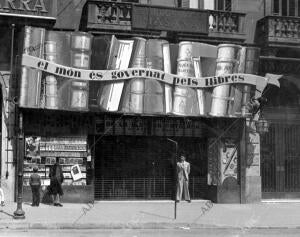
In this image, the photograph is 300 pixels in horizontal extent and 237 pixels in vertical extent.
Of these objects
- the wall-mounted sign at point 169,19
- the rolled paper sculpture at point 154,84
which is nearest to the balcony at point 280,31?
the wall-mounted sign at point 169,19

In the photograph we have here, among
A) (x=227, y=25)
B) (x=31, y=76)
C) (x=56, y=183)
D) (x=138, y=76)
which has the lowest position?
(x=56, y=183)

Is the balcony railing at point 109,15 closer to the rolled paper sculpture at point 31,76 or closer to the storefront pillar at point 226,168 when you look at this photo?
the rolled paper sculpture at point 31,76

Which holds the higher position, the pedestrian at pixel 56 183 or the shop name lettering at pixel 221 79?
the shop name lettering at pixel 221 79

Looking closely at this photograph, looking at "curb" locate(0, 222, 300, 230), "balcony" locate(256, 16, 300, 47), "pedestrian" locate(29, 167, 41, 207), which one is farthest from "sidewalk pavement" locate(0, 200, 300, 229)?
"balcony" locate(256, 16, 300, 47)

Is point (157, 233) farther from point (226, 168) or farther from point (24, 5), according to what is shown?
point (24, 5)

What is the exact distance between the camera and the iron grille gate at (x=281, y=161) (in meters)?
22.8

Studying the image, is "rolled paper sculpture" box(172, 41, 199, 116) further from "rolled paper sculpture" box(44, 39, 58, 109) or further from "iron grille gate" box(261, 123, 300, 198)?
"rolled paper sculpture" box(44, 39, 58, 109)

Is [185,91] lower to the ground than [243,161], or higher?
higher

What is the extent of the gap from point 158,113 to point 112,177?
3025 millimetres

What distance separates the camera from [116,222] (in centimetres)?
1606

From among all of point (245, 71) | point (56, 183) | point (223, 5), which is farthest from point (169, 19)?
point (56, 183)

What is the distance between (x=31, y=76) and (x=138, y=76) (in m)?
3.54

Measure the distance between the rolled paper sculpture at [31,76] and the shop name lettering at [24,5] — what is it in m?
0.65

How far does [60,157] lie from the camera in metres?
20.3
